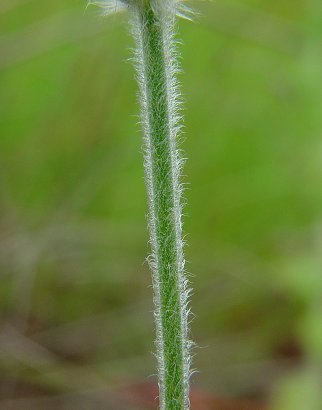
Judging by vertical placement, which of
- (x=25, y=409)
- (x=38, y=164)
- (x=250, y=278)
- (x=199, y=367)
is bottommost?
(x=25, y=409)

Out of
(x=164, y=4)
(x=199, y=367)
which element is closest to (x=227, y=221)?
(x=199, y=367)

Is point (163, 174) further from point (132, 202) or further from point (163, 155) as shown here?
point (132, 202)

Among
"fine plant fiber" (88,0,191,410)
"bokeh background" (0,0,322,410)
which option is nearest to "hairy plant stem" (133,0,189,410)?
"fine plant fiber" (88,0,191,410)

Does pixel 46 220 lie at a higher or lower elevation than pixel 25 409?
higher

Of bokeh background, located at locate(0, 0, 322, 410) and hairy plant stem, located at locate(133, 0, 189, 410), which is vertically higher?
bokeh background, located at locate(0, 0, 322, 410)

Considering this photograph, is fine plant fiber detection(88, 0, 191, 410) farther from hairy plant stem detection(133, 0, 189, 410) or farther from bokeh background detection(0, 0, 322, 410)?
bokeh background detection(0, 0, 322, 410)

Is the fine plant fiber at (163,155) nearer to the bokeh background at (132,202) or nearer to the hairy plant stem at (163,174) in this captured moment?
the hairy plant stem at (163,174)

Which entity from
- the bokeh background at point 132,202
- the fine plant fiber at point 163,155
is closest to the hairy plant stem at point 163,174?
the fine plant fiber at point 163,155

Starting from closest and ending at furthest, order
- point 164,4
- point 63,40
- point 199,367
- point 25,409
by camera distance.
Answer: point 164,4
point 25,409
point 199,367
point 63,40

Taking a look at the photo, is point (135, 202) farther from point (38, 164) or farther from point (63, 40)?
point (63, 40)
